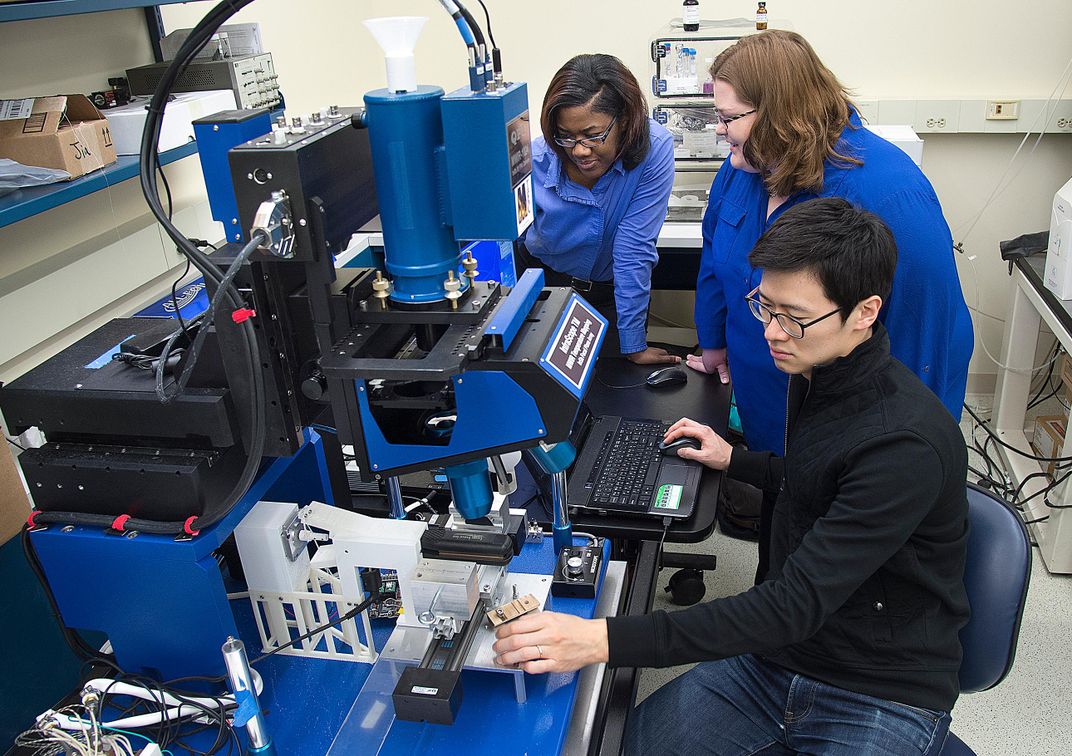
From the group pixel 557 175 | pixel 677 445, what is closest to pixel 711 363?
pixel 677 445

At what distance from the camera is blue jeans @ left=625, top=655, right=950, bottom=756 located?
1266 mm

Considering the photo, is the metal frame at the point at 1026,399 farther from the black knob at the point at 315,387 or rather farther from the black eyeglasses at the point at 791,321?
the black knob at the point at 315,387

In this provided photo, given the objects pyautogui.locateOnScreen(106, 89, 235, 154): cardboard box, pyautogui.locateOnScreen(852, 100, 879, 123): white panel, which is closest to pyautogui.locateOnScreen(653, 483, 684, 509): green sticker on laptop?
pyautogui.locateOnScreen(106, 89, 235, 154): cardboard box

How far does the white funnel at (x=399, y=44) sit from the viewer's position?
2.89ft

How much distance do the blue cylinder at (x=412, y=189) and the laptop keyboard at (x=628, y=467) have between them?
0.68m

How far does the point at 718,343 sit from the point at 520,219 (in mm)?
1237

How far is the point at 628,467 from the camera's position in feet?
5.40

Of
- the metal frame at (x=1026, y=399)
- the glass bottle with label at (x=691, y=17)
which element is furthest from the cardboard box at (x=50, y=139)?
the metal frame at (x=1026, y=399)

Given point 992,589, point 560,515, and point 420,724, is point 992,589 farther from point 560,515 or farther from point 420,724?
point 420,724

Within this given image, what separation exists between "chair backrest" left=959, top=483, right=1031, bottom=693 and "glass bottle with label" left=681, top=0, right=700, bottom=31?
2.16m

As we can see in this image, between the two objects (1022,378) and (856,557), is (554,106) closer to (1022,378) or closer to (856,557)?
(856,557)

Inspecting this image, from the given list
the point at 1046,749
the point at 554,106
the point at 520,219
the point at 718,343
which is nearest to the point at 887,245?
the point at 520,219

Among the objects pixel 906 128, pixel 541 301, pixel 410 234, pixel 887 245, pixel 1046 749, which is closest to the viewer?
pixel 410 234

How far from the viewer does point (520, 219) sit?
3.23 feet
